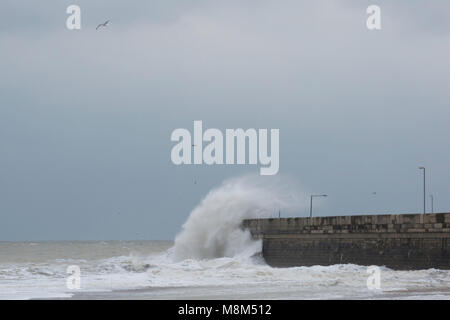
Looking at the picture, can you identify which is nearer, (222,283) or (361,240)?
(222,283)

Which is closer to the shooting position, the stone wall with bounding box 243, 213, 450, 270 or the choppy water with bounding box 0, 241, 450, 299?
the choppy water with bounding box 0, 241, 450, 299

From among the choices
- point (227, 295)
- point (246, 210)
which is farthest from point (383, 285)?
point (246, 210)

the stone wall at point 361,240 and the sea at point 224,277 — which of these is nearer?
the sea at point 224,277

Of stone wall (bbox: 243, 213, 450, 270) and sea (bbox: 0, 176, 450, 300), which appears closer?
sea (bbox: 0, 176, 450, 300)

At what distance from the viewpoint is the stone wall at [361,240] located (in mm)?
27984

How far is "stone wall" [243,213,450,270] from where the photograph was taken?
91.8ft

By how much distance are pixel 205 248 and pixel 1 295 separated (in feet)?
67.6

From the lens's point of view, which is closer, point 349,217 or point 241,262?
point 349,217

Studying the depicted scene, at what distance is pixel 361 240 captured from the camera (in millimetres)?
30906

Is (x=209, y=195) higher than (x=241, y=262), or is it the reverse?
(x=209, y=195)

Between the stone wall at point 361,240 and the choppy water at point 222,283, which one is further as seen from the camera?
the stone wall at point 361,240
